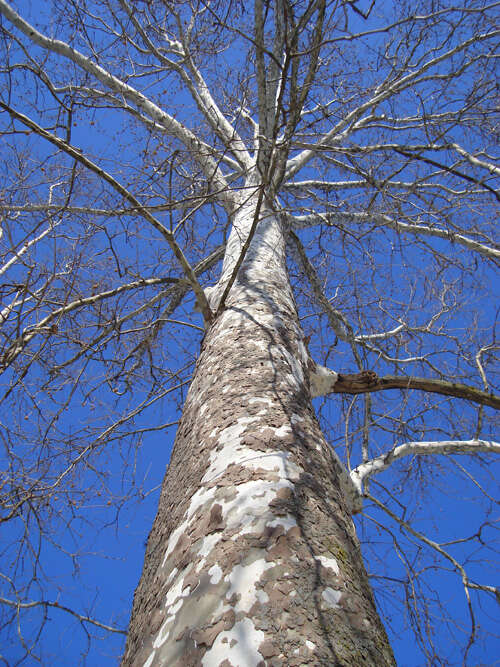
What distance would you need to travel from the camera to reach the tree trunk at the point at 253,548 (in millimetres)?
693

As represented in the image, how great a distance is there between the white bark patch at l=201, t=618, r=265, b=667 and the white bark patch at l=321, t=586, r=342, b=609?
0.13 m

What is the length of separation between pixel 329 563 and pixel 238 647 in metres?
0.24

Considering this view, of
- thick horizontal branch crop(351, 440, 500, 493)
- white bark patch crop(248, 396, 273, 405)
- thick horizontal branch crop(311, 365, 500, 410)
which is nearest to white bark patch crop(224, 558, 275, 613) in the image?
white bark patch crop(248, 396, 273, 405)

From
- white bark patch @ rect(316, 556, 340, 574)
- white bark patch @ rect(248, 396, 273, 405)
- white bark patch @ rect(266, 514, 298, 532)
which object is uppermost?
white bark patch @ rect(248, 396, 273, 405)

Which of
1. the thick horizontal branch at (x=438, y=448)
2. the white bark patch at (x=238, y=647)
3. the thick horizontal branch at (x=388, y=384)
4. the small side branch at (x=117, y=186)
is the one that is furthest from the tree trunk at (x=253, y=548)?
the thick horizontal branch at (x=438, y=448)

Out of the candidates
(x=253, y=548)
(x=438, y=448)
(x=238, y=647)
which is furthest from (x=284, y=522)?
(x=438, y=448)

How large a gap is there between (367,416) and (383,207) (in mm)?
1770

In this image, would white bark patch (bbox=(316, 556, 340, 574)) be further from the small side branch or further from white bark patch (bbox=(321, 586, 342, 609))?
the small side branch

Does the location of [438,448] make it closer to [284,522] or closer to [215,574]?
[284,522]

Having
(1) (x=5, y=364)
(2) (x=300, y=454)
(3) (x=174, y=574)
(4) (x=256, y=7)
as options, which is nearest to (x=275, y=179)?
(4) (x=256, y=7)

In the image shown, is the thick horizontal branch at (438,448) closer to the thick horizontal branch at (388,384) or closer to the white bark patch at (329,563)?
the thick horizontal branch at (388,384)

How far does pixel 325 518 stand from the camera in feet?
3.10

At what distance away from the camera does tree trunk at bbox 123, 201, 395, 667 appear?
69 cm

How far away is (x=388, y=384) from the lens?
2.02 metres
